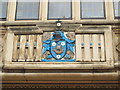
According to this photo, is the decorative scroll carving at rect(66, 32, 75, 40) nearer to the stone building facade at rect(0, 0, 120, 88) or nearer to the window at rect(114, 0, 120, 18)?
the stone building facade at rect(0, 0, 120, 88)

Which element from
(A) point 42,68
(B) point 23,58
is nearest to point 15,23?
(B) point 23,58

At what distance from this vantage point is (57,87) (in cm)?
736

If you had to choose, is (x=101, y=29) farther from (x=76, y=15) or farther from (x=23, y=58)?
(x=23, y=58)

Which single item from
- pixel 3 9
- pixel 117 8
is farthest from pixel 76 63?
pixel 3 9

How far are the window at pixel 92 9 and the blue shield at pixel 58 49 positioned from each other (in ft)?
3.31

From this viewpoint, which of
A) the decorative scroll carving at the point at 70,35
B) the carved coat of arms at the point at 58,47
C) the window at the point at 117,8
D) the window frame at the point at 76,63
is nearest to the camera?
the window frame at the point at 76,63

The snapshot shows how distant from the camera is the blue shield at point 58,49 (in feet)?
23.4

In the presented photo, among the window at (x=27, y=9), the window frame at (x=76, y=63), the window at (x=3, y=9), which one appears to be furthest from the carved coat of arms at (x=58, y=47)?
the window at (x=3, y=9)

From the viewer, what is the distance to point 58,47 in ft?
23.6

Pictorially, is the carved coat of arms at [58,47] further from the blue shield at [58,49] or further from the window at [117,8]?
the window at [117,8]

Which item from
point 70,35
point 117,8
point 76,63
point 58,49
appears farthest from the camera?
point 117,8

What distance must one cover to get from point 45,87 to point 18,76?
2.69 feet

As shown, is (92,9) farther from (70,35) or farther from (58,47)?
(58,47)

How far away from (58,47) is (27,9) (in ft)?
4.91
